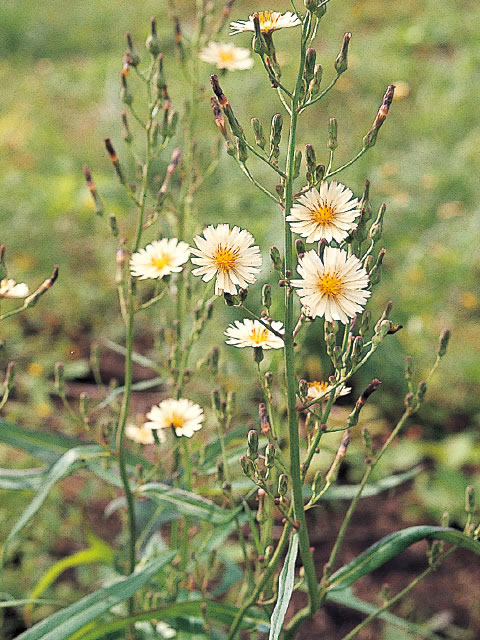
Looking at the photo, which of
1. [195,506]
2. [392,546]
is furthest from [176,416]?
[392,546]

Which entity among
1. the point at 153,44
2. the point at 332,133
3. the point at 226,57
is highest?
the point at 226,57

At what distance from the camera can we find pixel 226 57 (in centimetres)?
129

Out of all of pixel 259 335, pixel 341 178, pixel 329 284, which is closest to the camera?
pixel 329 284

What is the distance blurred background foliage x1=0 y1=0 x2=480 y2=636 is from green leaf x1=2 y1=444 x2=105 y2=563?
186 mm

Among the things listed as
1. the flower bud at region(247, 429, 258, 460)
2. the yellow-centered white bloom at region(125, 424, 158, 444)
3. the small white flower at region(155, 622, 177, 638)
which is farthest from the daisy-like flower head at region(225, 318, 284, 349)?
the small white flower at region(155, 622, 177, 638)

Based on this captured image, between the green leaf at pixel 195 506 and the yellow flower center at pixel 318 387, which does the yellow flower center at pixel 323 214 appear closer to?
the yellow flower center at pixel 318 387

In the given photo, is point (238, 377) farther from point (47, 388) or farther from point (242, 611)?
point (242, 611)

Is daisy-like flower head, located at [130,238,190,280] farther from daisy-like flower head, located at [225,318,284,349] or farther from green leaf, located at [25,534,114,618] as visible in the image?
green leaf, located at [25,534,114,618]

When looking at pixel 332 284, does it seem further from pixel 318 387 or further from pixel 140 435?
pixel 140 435

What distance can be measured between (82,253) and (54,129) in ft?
4.37

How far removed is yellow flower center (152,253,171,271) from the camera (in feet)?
3.40

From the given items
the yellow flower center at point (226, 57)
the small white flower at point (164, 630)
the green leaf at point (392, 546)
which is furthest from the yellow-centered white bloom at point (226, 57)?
the small white flower at point (164, 630)

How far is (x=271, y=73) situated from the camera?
2.67 feet

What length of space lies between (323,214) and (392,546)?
0.42m
